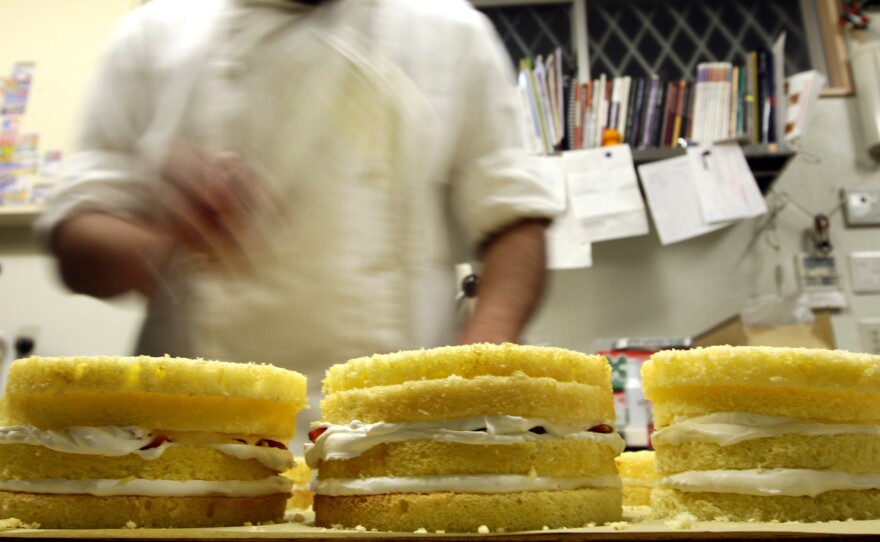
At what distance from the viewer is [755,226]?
2572 mm

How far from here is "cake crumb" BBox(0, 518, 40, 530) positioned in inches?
28.8

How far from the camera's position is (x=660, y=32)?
2.77 metres

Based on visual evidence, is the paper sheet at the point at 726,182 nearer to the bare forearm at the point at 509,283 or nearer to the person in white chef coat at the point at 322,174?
the person in white chef coat at the point at 322,174

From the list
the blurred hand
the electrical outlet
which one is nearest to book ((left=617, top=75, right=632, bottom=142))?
the electrical outlet

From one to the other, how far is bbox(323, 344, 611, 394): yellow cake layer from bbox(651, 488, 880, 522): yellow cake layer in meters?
0.17

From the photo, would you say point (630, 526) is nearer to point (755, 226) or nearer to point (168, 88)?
point (168, 88)

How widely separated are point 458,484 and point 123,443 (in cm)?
36

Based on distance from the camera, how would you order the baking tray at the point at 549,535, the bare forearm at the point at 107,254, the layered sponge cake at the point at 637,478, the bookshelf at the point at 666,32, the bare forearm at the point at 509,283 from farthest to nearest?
the bookshelf at the point at 666,32
the bare forearm at the point at 509,283
the bare forearm at the point at 107,254
the layered sponge cake at the point at 637,478
the baking tray at the point at 549,535

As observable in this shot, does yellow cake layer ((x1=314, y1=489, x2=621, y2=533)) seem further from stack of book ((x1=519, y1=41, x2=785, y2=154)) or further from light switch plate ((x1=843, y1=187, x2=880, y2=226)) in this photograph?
light switch plate ((x1=843, y1=187, x2=880, y2=226))

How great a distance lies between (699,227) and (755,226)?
0.25 m

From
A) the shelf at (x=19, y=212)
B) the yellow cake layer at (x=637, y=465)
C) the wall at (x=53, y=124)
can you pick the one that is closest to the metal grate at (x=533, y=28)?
the wall at (x=53, y=124)

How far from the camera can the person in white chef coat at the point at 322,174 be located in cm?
129

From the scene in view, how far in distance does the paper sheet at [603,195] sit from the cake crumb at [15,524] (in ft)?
6.67

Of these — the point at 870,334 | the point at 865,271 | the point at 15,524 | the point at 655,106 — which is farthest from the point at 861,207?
the point at 15,524
